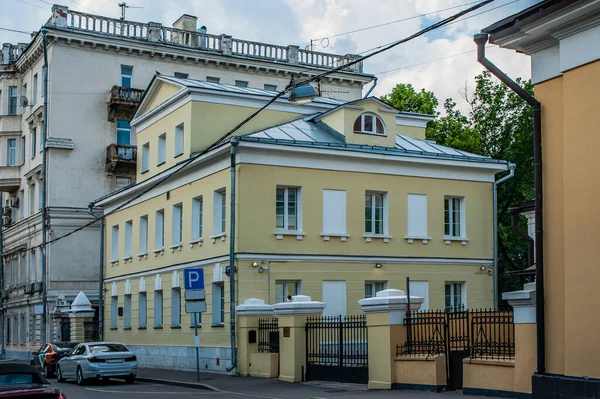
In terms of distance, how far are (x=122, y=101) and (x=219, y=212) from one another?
19.2 metres

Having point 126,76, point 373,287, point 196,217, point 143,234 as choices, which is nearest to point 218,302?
point 196,217

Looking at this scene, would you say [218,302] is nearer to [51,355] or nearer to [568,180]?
[51,355]

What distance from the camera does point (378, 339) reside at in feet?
68.8

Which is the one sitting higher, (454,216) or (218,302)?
(454,216)

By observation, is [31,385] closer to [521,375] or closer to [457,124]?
[521,375]

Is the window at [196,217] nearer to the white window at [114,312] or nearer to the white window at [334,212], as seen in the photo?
the white window at [334,212]

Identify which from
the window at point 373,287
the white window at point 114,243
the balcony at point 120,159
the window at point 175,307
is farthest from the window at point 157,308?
the balcony at point 120,159

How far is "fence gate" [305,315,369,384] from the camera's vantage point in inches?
875

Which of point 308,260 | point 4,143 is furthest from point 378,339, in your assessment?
point 4,143

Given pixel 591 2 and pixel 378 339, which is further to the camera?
pixel 378 339

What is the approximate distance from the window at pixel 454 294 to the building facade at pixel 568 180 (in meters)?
17.0

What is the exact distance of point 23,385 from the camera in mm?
13805

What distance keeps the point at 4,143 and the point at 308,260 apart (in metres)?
32.0

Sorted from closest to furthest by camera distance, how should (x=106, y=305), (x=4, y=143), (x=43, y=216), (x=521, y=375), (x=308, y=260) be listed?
1. (x=521, y=375)
2. (x=308, y=260)
3. (x=106, y=305)
4. (x=43, y=216)
5. (x=4, y=143)
